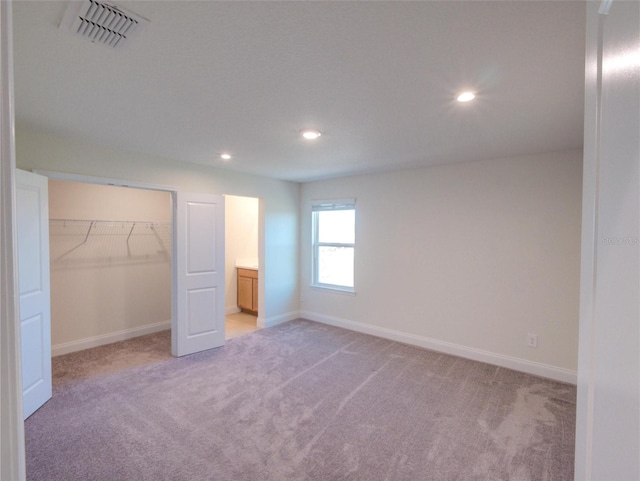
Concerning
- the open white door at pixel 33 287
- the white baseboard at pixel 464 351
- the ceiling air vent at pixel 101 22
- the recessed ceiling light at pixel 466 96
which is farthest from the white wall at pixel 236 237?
the recessed ceiling light at pixel 466 96

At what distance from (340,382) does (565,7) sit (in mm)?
3034

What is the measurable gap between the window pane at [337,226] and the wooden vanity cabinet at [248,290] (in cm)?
137

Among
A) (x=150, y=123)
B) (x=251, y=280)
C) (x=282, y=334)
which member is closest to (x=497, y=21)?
(x=150, y=123)

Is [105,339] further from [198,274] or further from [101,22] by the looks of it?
[101,22]

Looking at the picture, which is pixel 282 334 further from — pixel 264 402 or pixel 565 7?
pixel 565 7

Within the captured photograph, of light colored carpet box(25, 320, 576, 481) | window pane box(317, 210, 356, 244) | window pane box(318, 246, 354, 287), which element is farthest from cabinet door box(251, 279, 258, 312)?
light colored carpet box(25, 320, 576, 481)

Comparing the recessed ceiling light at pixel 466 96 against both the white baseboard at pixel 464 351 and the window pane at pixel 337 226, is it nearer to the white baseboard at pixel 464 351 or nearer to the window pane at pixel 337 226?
the window pane at pixel 337 226

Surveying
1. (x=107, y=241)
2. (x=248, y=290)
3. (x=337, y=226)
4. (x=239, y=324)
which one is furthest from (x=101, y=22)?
(x=248, y=290)

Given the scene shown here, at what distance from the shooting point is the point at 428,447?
2117mm

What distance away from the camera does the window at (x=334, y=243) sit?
4762 millimetres

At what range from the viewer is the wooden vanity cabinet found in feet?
17.4

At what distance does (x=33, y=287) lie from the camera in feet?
8.32

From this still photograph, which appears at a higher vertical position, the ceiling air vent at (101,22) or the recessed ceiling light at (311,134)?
the ceiling air vent at (101,22)

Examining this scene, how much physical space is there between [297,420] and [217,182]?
304 centimetres
